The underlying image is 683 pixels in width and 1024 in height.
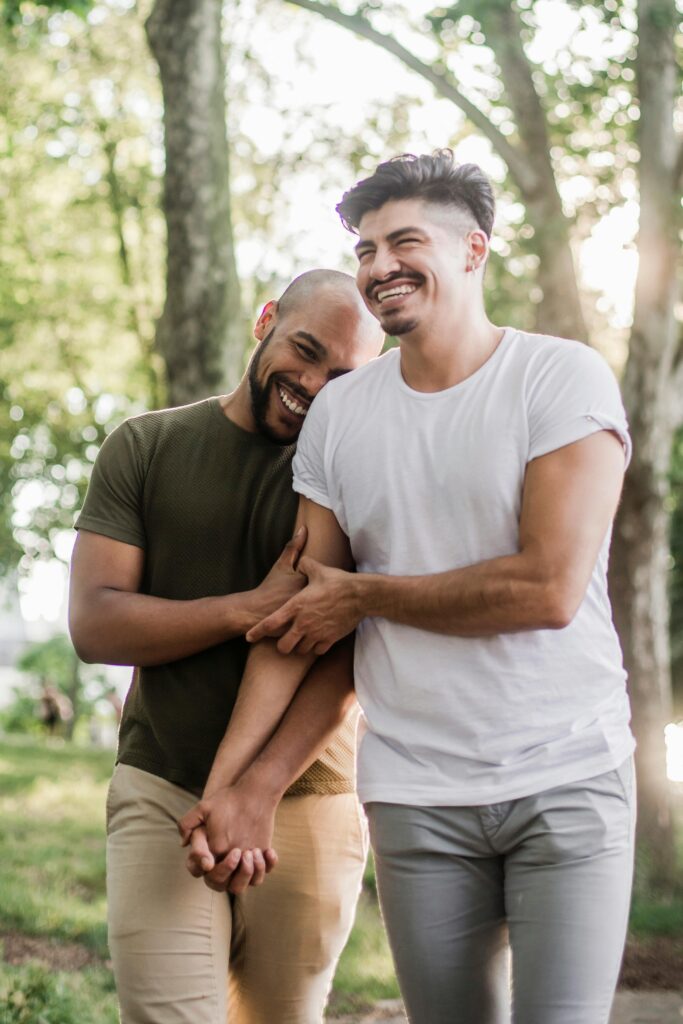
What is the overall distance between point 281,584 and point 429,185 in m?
1.05

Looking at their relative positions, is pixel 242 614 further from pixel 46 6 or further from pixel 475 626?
pixel 46 6

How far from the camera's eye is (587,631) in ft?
9.75

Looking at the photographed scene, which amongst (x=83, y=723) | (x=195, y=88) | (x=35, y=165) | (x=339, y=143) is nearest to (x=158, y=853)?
(x=195, y=88)

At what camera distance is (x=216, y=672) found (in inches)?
137

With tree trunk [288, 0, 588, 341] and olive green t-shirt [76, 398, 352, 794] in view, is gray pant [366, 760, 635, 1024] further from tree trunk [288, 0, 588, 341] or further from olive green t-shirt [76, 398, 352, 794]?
tree trunk [288, 0, 588, 341]

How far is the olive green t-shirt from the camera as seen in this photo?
3.47 meters

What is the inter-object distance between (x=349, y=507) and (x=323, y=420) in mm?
264

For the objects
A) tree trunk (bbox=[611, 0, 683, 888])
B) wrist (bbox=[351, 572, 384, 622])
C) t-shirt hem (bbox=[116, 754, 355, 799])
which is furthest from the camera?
tree trunk (bbox=[611, 0, 683, 888])

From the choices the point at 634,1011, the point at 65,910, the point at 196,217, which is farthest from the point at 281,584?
the point at 196,217

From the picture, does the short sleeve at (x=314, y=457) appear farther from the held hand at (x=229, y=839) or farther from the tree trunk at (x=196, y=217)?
the tree trunk at (x=196, y=217)

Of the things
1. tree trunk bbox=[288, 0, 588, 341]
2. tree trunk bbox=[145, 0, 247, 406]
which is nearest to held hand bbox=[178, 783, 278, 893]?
tree trunk bbox=[145, 0, 247, 406]

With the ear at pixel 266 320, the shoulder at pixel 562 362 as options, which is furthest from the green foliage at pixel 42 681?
the shoulder at pixel 562 362

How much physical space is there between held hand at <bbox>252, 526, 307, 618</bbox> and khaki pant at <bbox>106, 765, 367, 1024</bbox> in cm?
56

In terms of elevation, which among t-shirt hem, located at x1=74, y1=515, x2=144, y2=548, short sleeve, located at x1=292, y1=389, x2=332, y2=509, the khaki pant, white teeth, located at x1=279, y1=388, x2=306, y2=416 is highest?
white teeth, located at x1=279, y1=388, x2=306, y2=416
